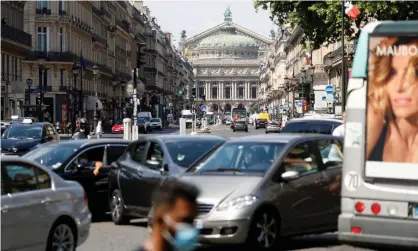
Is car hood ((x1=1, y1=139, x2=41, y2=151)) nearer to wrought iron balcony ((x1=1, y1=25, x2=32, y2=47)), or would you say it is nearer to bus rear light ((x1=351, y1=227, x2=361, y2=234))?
bus rear light ((x1=351, y1=227, x2=361, y2=234))

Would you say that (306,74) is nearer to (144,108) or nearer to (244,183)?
(144,108)

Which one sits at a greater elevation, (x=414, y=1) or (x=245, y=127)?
(x=414, y=1)

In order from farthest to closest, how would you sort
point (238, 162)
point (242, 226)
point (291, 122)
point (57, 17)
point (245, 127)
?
point (245, 127) < point (57, 17) < point (291, 122) < point (238, 162) < point (242, 226)

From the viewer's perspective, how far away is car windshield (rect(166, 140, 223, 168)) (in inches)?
625

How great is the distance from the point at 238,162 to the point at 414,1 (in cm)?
2293

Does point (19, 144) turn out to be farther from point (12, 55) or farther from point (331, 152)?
point (12, 55)

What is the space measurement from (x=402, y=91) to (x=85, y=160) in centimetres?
811

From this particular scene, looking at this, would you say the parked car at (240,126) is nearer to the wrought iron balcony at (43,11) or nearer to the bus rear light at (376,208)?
the wrought iron balcony at (43,11)

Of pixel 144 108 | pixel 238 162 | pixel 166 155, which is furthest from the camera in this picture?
pixel 144 108

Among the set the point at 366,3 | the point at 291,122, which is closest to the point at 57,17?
the point at 366,3

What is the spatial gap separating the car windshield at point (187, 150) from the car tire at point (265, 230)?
9.61 ft

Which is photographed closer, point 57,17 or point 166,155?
point 166,155

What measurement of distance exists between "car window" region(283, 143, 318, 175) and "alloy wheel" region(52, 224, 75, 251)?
320 centimetres

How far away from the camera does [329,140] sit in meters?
14.5
